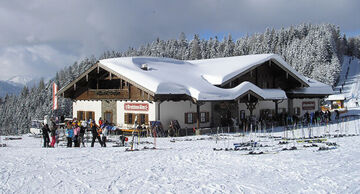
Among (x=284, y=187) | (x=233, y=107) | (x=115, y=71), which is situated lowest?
(x=284, y=187)

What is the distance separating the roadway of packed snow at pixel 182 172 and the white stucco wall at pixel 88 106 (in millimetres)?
14883

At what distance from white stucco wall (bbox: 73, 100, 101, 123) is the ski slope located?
63.2 metres

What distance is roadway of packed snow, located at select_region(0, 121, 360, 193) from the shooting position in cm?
834

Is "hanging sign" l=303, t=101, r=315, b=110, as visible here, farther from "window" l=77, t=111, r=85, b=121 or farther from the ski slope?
the ski slope

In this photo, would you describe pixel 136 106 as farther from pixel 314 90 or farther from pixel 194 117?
pixel 314 90

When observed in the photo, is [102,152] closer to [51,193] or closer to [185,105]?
[51,193]

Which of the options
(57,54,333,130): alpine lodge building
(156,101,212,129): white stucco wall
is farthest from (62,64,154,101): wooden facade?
(156,101,212,129): white stucco wall

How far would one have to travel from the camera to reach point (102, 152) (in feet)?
45.8

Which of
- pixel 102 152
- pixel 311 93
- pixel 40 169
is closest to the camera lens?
pixel 40 169

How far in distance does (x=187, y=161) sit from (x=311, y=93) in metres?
26.9

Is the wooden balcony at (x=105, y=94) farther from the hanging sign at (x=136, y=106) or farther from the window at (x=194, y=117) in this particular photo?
the window at (x=194, y=117)

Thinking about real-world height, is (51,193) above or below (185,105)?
below

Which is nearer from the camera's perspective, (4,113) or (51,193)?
(51,193)

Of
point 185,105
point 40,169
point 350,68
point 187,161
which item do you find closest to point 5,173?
point 40,169
